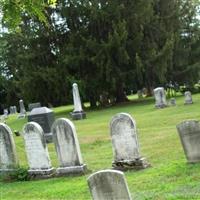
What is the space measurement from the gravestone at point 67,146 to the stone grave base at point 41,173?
1.40ft

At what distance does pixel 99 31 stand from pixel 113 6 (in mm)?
2207

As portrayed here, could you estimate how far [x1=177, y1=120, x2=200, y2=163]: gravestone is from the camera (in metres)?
9.60

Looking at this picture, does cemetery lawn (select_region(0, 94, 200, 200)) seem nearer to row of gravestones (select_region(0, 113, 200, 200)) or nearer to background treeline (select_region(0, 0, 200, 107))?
row of gravestones (select_region(0, 113, 200, 200))

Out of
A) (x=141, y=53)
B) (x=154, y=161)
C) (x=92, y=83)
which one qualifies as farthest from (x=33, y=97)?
(x=154, y=161)

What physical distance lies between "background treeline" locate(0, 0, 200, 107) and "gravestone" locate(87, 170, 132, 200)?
99.2 feet

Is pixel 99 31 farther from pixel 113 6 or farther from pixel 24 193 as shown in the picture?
pixel 24 193

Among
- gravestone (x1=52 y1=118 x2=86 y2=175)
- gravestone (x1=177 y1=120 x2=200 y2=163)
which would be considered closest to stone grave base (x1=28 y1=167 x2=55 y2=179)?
gravestone (x1=52 y1=118 x2=86 y2=175)

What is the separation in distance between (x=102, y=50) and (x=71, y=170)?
83.4 ft

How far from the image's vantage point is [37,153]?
11.2 m

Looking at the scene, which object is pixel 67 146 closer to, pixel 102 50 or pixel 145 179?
pixel 145 179

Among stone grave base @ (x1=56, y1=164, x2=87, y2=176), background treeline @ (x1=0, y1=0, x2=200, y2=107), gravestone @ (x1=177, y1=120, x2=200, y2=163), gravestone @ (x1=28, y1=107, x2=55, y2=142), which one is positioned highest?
background treeline @ (x1=0, y1=0, x2=200, y2=107)

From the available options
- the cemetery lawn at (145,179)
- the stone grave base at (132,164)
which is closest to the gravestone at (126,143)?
the stone grave base at (132,164)

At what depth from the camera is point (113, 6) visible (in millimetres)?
36625

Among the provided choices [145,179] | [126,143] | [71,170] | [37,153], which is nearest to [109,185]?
[145,179]
